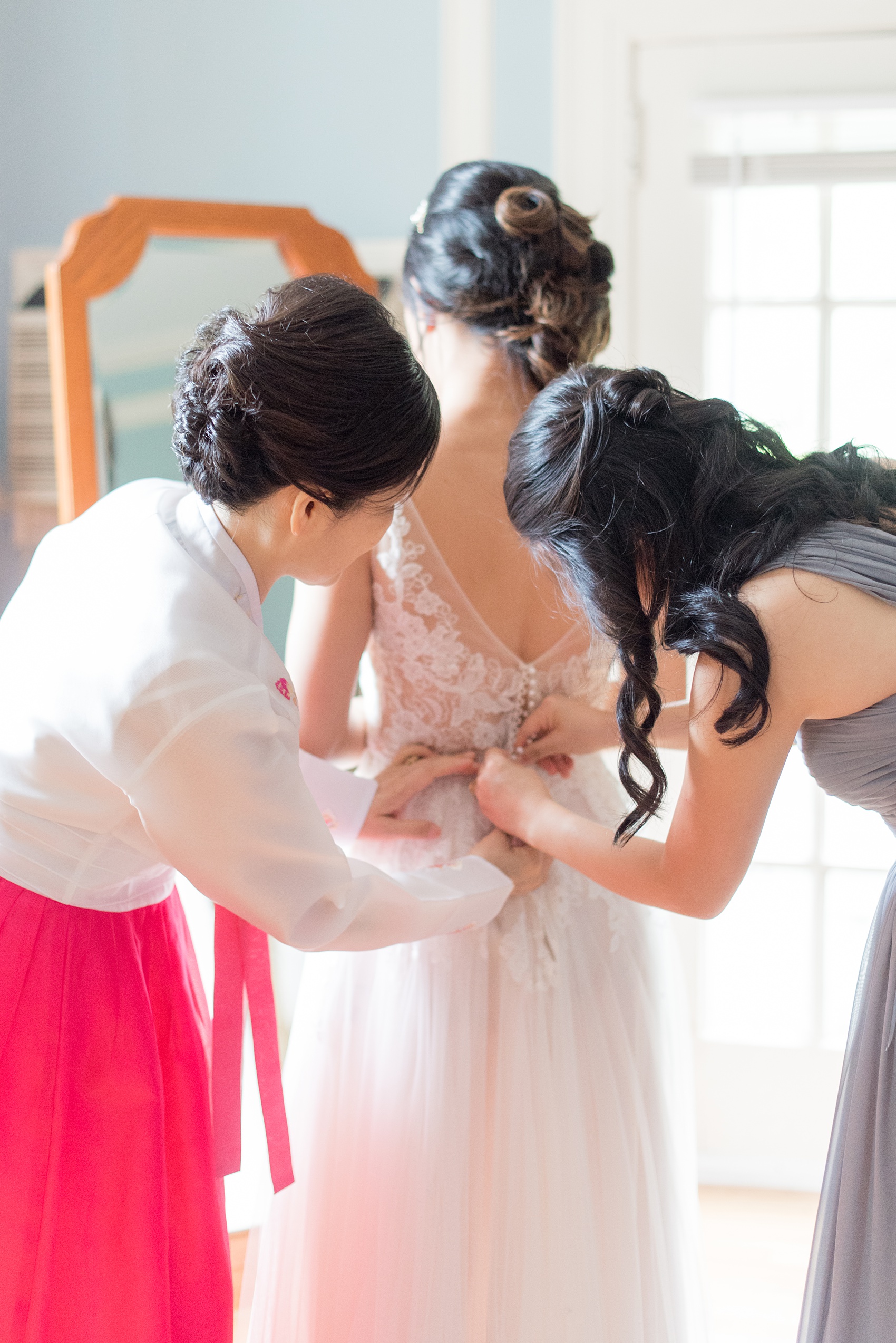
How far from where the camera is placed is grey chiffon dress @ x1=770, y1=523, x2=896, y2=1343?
87 cm

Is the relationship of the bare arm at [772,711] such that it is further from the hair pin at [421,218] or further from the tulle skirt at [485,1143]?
the hair pin at [421,218]

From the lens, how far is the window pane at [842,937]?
82.8 inches

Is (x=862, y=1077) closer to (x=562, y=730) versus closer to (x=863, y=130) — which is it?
(x=562, y=730)

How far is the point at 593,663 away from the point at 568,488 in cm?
35

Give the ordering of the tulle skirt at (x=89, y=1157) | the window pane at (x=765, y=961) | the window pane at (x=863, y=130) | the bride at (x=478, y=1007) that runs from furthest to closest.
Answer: the window pane at (x=765, y=961)
the window pane at (x=863, y=130)
the bride at (x=478, y=1007)
the tulle skirt at (x=89, y=1157)

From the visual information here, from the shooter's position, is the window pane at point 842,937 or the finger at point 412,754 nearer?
the finger at point 412,754

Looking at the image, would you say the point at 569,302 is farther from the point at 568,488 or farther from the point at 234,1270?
the point at 234,1270

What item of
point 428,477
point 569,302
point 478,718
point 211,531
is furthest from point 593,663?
point 211,531

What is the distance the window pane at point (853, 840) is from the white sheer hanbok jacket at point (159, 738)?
1.41 metres

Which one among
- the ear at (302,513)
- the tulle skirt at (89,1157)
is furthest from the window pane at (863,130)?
the tulle skirt at (89,1157)

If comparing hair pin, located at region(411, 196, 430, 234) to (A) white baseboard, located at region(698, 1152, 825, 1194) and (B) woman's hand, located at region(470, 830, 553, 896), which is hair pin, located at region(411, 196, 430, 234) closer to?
(B) woman's hand, located at region(470, 830, 553, 896)

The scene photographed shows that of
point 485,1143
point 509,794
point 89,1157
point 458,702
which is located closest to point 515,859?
point 509,794

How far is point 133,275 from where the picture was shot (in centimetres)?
174


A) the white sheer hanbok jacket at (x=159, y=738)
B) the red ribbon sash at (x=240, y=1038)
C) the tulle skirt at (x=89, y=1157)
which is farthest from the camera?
the red ribbon sash at (x=240, y=1038)
